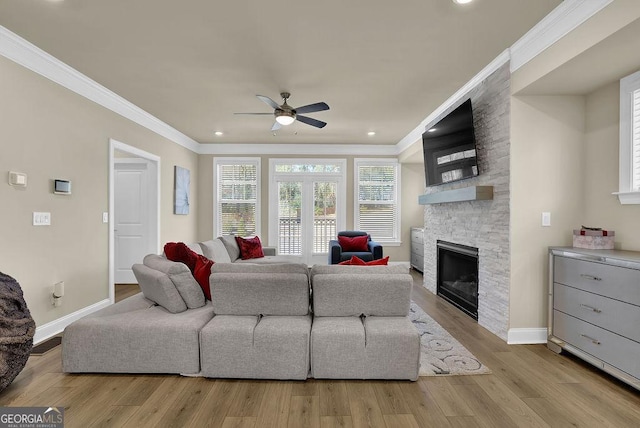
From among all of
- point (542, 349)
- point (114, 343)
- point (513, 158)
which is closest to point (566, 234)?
point (513, 158)

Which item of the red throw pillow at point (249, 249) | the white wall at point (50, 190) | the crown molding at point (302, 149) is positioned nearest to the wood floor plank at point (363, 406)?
the white wall at point (50, 190)

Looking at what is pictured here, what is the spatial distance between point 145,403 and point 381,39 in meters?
3.26

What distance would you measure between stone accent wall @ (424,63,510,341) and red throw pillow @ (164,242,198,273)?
2.97 meters

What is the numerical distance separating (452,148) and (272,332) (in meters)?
3.03

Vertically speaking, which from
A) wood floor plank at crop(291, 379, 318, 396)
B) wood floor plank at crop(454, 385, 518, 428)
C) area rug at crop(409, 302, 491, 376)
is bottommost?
wood floor plank at crop(454, 385, 518, 428)

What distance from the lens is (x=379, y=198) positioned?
7.31 metres

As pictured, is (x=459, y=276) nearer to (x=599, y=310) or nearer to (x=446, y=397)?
(x=599, y=310)

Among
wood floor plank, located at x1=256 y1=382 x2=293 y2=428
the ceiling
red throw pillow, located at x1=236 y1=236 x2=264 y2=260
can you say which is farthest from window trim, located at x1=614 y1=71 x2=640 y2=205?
red throw pillow, located at x1=236 y1=236 x2=264 y2=260

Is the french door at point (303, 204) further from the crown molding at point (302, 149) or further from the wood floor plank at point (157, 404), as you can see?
the wood floor plank at point (157, 404)

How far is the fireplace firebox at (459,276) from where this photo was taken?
391 cm

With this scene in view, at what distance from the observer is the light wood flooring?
6.43 ft

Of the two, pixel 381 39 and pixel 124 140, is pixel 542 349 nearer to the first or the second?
pixel 381 39

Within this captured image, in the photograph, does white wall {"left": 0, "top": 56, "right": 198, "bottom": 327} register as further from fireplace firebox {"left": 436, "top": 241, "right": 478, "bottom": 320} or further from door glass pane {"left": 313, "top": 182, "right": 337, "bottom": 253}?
fireplace firebox {"left": 436, "top": 241, "right": 478, "bottom": 320}

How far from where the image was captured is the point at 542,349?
9.88 feet
